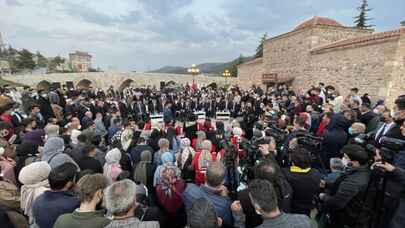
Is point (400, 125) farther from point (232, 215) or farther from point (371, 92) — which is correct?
point (371, 92)

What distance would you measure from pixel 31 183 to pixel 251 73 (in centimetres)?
2262

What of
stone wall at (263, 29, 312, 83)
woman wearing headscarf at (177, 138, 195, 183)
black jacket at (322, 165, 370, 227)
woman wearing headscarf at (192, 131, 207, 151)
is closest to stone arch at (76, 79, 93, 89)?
stone wall at (263, 29, 312, 83)

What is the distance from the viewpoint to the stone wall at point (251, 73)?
2150 centimetres

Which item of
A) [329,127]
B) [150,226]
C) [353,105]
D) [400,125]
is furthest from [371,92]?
[150,226]

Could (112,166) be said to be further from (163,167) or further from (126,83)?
(126,83)

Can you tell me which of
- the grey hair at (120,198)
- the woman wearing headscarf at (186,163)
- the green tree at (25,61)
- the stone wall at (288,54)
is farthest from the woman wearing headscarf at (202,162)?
the green tree at (25,61)

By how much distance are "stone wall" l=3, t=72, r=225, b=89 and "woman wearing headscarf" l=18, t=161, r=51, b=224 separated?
3271 cm

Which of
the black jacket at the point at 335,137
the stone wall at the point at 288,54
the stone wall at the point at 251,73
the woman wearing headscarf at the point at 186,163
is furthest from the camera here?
the stone wall at the point at 251,73

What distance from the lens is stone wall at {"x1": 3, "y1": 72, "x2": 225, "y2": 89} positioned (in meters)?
31.9

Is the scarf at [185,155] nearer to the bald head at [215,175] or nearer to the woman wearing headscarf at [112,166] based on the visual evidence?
the woman wearing headscarf at [112,166]

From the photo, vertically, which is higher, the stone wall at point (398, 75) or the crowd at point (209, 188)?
the stone wall at point (398, 75)

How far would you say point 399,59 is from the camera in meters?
8.33

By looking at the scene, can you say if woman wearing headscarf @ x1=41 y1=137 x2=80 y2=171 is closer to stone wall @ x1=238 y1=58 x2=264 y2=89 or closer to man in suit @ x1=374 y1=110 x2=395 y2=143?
man in suit @ x1=374 y1=110 x2=395 y2=143

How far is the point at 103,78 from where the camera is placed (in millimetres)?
32906
